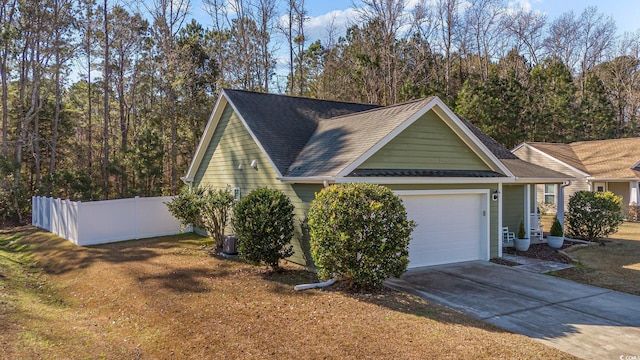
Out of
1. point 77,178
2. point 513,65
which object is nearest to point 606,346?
point 77,178

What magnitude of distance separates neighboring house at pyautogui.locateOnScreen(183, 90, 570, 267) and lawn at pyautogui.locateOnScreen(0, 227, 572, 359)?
8.03 ft

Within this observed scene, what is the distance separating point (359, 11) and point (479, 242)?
64.9ft

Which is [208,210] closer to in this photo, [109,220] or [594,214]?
[109,220]

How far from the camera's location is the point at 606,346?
18.1ft

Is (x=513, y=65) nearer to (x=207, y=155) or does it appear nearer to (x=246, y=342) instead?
(x=207, y=155)

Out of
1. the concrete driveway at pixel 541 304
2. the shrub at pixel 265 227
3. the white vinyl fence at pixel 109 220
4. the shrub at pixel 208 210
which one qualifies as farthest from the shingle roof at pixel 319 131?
the white vinyl fence at pixel 109 220

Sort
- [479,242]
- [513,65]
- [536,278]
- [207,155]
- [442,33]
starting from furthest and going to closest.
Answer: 1. [513,65]
2. [442,33]
3. [207,155]
4. [479,242]
5. [536,278]

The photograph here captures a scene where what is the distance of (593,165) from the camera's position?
24.2m

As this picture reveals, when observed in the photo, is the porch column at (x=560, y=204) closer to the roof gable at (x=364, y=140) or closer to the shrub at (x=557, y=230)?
the shrub at (x=557, y=230)

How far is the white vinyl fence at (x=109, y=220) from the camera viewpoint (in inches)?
544

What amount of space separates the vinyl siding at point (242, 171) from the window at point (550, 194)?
20.3 metres

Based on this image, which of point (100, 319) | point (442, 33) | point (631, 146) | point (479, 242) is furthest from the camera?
point (442, 33)

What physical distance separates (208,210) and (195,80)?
58.6 feet

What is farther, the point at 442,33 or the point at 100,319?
the point at 442,33
